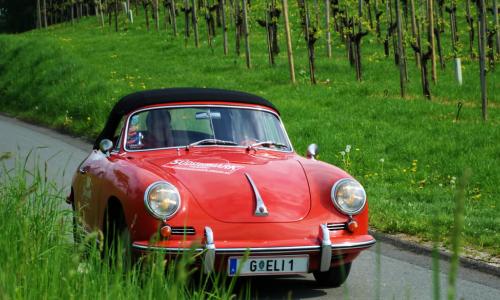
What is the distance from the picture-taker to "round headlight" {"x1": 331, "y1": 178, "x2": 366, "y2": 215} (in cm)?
690

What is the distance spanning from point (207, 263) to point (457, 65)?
17032 mm

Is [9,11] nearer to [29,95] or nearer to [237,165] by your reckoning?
[29,95]

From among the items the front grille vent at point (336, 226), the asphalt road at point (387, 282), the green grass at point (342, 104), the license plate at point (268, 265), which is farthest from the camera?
the green grass at point (342, 104)

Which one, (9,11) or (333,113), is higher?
(9,11)

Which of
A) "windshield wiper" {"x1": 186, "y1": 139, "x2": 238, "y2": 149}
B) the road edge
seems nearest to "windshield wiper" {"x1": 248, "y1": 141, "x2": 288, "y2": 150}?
"windshield wiper" {"x1": 186, "y1": 139, "x2": 238, "y2": 149}

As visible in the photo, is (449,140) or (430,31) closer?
(449,140)

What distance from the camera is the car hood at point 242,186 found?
21.7 ft

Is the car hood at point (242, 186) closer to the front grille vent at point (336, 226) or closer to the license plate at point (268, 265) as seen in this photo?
the front grille vent at point (336, 226)

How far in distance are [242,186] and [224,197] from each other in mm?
167

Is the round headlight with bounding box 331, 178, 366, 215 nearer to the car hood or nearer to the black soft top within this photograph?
the car hood

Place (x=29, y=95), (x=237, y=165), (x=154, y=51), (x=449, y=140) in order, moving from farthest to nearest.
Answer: (x=154, y=51) < (x=29, y=95) < (x=449, y=140) < (x=237, y=165)

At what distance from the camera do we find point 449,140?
15.0 metres

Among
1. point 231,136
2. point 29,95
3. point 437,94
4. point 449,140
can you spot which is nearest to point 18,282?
point 231,136

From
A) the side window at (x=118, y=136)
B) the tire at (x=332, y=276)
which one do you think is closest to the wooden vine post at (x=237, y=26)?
the side window at (x=118, y=136)
